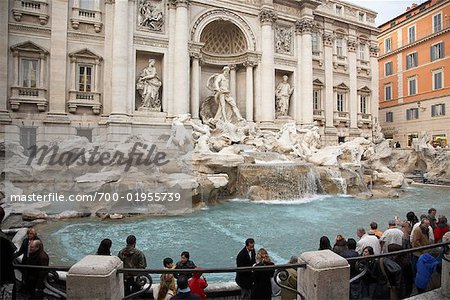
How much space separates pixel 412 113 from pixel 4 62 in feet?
99.9

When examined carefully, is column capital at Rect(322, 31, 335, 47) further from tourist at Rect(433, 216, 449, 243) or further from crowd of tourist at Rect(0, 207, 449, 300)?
crowd of tourist at Rect(0, 207, 449, 300)

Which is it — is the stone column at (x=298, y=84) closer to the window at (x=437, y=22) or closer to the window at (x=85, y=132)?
the window at (x=85, y=132)

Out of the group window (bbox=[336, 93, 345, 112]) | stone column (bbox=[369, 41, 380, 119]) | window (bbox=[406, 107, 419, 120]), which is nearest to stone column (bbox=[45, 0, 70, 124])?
window (bbox=[336, 93, 345, 112])

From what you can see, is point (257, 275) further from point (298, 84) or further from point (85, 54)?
point (298, 84)

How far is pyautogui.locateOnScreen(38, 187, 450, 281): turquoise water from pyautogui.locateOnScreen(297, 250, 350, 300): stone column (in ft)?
7.58

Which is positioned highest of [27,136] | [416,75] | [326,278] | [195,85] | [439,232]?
[416,75]

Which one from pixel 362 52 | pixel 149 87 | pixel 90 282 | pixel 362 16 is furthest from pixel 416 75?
pixel 90 282

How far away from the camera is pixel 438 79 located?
84.3 feet

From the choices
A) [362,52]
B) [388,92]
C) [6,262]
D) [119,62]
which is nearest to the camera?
[6,262]

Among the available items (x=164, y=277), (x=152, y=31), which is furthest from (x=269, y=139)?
(x=164, y=277)

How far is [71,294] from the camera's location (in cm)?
259

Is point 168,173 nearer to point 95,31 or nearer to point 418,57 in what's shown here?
point 95,31

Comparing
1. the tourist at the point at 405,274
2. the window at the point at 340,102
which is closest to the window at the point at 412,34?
the window at the point at 340,102

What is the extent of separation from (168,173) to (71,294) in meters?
7.97
